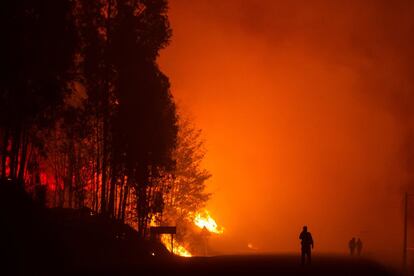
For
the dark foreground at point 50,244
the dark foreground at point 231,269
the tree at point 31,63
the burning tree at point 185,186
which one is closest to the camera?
the dark foreground at point 50,244

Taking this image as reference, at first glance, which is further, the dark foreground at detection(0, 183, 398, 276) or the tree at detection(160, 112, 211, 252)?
the tree at detection(160, 112, 211, 252)

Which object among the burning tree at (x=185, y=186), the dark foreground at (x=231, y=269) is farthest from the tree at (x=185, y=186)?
the dark foreground at (x=231, y=269)

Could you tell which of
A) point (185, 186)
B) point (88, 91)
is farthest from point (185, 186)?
point (88, 91)

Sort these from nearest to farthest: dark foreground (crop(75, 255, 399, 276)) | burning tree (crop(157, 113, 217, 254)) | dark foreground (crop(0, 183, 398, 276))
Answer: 1. dark foreground (crop(0, 183, 398, 276))
2. dark foreground (crop(75, 255, 399, 276))
3. burning tree (crop(157, 113, 217, 254))

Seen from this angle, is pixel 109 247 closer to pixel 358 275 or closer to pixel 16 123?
pixel 16 123

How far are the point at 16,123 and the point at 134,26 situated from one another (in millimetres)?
13272

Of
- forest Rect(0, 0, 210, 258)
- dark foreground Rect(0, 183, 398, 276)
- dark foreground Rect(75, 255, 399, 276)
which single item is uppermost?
forest Rect(0, 0, 210, 258)

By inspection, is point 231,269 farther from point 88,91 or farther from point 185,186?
point 185,186

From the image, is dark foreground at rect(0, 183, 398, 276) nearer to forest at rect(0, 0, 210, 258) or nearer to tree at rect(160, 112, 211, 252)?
forest at rect(0, 0, 210, 258)

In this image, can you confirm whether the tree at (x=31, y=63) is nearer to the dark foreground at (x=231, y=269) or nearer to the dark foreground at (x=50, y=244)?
the dark foreground at (x=50, y=244)

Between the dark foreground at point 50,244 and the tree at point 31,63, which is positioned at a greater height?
the tree at point 31,63

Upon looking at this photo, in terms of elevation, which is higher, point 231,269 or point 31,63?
point 31,63

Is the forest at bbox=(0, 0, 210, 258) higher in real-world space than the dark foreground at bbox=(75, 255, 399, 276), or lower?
higher

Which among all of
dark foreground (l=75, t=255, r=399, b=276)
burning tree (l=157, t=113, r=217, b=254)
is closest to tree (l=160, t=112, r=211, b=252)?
burning tree (l=157, t=113, r=217, b=254)
